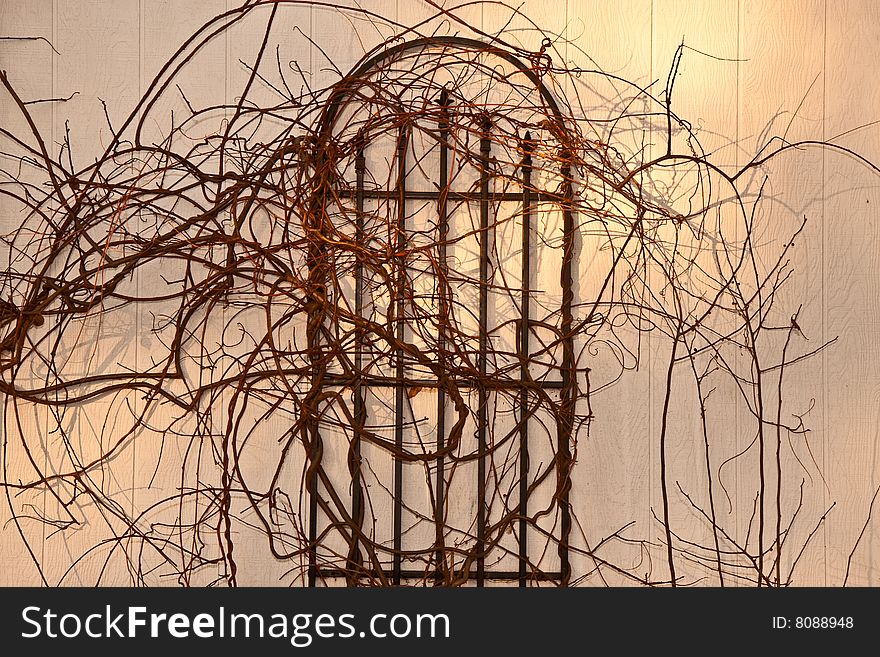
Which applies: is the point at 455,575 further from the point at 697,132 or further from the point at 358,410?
the point at 697,132

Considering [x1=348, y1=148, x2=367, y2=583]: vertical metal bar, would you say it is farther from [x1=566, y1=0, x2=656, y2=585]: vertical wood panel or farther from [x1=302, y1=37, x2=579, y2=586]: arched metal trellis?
[x1=566, y1=0, x2=656, y2=585]: vertical wood panel

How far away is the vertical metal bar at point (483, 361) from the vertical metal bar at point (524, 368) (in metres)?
0.08

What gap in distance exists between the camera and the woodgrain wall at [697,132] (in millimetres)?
1821

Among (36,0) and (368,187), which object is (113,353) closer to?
(368,187)

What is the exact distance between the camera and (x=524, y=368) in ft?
5.91

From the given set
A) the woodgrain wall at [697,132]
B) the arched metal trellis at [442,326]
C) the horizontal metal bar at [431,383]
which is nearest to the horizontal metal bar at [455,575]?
the arched metal trellis at [442,326]

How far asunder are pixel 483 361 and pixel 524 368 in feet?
0.30

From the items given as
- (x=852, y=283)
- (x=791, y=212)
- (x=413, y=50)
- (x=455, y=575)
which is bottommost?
(x=455, y=575)

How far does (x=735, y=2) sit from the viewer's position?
1.86 m

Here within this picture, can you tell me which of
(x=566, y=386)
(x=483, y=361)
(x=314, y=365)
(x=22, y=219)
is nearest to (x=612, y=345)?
(x=566, y=386)

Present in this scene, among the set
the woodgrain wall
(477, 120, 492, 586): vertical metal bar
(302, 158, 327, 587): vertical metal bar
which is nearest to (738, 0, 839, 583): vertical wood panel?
the woodgrain wall

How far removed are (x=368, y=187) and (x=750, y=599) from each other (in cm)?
120

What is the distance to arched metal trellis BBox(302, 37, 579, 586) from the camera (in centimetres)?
179

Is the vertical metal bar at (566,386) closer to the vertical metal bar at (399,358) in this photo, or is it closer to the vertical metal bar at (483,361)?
the vertical metal bar at (483,361)
